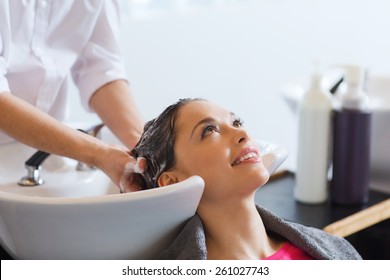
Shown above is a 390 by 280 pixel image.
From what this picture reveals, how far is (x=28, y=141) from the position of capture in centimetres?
138

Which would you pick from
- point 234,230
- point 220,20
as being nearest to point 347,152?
point 234,230

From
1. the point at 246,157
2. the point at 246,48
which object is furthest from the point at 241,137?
the point at 246,48

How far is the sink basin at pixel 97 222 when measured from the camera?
3.50 feet

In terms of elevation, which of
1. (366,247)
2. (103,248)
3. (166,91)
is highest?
(103,248)

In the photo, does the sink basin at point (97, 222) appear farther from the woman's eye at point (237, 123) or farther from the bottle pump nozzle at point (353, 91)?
the bottle pump nozzle at point (353, 91)

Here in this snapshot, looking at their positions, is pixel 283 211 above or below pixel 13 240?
below

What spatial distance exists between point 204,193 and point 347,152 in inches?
25.1

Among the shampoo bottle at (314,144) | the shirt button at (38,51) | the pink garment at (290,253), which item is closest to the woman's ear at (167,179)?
the pink garment at (290,253)

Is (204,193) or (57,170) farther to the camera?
(57,170)

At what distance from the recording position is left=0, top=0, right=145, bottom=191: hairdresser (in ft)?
4.43

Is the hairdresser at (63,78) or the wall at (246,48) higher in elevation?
the hairdresser at (63,78)

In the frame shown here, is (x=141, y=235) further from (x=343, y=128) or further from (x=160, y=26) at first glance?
(x=160, y=26)

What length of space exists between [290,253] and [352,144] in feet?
1.73

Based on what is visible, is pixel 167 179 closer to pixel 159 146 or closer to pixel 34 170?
pixel 159 146
